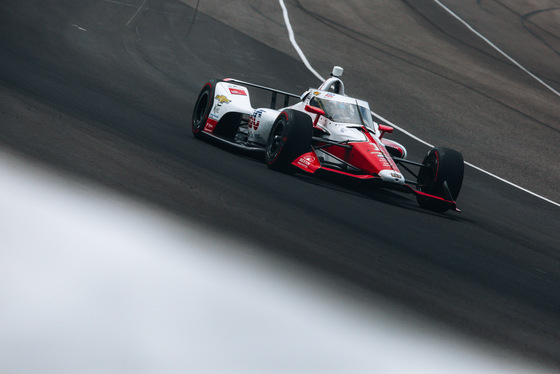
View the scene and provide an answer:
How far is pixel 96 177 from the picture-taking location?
21.6 ft

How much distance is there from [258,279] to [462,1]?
29477 mm

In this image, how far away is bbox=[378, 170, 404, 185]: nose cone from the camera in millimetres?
8453

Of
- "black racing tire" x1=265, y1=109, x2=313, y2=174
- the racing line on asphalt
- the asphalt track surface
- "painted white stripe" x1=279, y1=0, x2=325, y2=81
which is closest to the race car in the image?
"black racing tire" x1=265, y1=109, x2=313, y2=174

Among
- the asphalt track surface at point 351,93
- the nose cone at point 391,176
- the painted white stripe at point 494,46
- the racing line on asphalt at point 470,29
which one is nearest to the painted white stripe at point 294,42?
the racing line on asphalt at point 470,29

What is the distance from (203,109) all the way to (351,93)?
686 cm

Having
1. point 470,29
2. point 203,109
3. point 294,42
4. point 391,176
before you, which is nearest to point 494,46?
point 470,29

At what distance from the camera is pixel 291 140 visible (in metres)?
8.70

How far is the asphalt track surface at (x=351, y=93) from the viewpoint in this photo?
19.4 feet

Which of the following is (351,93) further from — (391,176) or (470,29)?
(470,29)

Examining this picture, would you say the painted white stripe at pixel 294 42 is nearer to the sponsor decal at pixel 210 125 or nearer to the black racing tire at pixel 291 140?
the sponsor decal at pixel 210 125

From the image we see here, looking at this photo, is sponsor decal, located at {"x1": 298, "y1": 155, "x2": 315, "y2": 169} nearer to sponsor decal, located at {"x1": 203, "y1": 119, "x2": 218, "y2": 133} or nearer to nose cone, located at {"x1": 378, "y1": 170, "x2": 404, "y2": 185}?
nose cone, located at {"x1": 378, "y1": 170, "x2": 404, "y2": 185}

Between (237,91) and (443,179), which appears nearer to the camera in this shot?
(443,179)

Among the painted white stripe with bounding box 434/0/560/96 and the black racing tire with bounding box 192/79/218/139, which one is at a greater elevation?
the painted white stripe with bounding box 434/0/560/96

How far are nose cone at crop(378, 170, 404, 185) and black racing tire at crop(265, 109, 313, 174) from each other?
0.95 m
